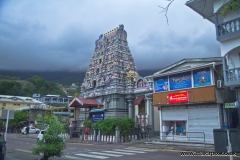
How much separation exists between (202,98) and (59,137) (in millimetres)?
11532

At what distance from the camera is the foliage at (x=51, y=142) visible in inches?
386

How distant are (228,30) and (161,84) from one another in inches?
311

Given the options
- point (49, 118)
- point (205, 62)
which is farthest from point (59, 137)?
point (205, 62)

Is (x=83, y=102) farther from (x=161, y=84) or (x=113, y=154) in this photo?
(x=113, y=154)

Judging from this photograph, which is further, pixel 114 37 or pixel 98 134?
pixel 114 37

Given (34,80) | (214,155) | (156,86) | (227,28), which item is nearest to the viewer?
(214,155)

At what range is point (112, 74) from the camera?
30578 millimetres

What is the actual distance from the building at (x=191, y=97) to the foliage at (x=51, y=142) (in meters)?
10.5

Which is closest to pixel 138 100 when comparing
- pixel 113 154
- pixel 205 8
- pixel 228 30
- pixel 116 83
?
pixel 116 83

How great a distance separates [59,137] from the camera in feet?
33.9

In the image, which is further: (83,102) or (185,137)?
(83,102)

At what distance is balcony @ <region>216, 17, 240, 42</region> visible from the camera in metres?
14.0

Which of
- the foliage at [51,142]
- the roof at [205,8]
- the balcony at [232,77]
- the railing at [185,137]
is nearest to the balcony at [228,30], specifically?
the roof at [205,8]

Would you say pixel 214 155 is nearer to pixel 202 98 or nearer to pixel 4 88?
pixel 202 98
